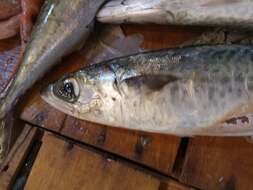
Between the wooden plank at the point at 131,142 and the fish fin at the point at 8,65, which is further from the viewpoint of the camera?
the fish fin at the point at 8,65

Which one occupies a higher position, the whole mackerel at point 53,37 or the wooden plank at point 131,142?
the whole mackerel at point 53,37

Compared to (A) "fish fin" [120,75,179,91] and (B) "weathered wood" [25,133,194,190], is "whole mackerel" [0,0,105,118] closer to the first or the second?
(B) "weathered wood" [25,133,194,190]

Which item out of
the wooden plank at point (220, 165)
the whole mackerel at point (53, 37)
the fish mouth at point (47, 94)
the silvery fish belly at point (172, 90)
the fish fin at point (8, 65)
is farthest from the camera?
the fish fin at point (8, 65)

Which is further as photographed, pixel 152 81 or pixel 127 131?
pixel 127 131

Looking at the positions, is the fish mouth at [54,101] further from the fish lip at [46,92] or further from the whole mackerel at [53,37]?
the whole mackerel at [53,37]

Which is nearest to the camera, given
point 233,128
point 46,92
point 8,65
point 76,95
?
point 233,128

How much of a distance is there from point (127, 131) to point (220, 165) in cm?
36

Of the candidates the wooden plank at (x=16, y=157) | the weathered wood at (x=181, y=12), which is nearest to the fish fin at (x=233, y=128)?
the weathered wood at (x=181, y=12)

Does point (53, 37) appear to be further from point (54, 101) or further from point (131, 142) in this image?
point (131, 142)

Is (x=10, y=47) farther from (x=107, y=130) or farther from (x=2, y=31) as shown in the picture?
(x=107, y=130)

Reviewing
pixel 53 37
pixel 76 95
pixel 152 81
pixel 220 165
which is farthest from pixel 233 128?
pixel 53 37

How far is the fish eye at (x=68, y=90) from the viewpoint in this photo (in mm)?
1365

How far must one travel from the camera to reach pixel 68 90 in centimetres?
138

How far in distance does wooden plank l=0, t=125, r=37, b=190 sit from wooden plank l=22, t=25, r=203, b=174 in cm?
6
